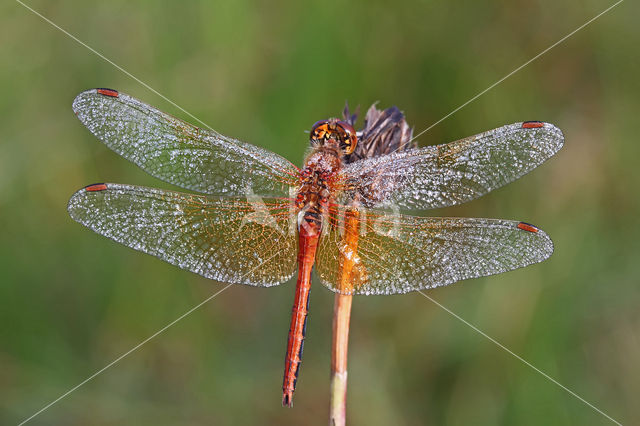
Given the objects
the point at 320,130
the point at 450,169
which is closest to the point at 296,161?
the point at 320,130

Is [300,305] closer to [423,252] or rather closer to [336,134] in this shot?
[423,252]

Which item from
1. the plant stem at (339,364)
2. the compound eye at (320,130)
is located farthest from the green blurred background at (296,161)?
the plant stem at (339,364)

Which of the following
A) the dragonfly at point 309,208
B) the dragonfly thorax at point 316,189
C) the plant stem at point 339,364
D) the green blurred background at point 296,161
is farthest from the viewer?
the green blurred background at point 296,161

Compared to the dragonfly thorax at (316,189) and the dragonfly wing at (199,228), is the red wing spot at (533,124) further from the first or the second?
the dragonfly wing at (199,228)

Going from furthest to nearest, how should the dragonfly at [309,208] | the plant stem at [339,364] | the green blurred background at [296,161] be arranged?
1. the green blurred background at [296,161]
2. the dragonfly at [309,208]
3. the plant stem at [339,364]

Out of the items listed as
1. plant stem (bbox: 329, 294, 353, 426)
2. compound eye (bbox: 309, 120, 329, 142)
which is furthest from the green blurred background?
plant stem (bbox: 329, 294, 353, 426)

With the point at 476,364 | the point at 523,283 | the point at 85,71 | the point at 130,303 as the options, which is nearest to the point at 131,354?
the point at 130,303

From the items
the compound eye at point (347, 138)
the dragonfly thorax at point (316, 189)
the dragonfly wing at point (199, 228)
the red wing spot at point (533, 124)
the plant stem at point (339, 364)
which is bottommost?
the plant stem at point (339, 364)
